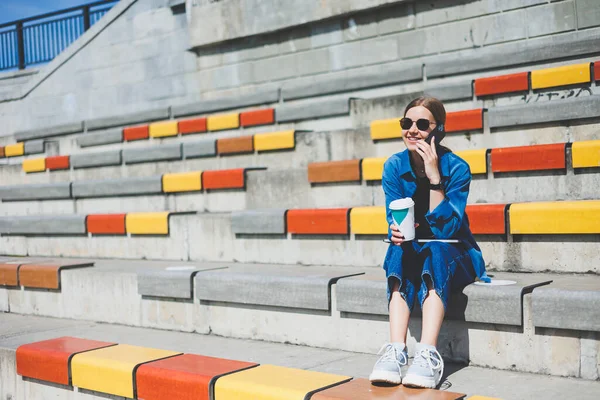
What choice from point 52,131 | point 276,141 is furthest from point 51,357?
point 52,131

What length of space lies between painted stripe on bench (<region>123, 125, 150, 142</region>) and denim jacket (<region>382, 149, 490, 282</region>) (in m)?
4.82

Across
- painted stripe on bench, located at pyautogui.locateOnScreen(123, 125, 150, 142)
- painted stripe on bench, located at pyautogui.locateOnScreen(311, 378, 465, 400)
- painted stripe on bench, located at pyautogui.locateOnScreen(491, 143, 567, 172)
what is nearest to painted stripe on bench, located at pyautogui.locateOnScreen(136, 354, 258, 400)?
painted stripe on bench, located at pyautogui.locateOnScreen(311, 378, 465, 400)

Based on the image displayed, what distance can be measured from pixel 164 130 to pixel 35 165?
1245 millimetres

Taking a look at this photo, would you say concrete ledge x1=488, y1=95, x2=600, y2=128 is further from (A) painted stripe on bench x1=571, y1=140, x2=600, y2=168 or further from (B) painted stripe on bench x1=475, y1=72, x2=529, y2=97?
(B) painted stripe on bench x1=475, y1=72, x2=529, y2=97

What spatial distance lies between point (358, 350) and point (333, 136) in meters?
2.19

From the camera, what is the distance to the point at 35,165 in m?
6.83

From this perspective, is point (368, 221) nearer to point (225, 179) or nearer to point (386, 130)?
point (386, 130)

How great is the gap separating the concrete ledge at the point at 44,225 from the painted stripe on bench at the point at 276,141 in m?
1.35

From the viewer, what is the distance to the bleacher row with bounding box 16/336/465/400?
2.24 m

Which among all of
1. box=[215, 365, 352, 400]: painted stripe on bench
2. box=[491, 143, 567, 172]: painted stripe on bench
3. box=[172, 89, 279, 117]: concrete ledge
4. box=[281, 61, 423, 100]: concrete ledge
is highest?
box=[281, 61, 423, 100]: concrete ledge

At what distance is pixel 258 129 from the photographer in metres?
6.36

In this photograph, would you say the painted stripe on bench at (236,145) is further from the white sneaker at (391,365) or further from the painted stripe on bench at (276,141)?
the white sneaker at (391,365)

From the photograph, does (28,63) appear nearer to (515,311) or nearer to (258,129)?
(258,129)

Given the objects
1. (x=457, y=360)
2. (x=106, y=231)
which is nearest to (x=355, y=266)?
(x=457, y=360)
